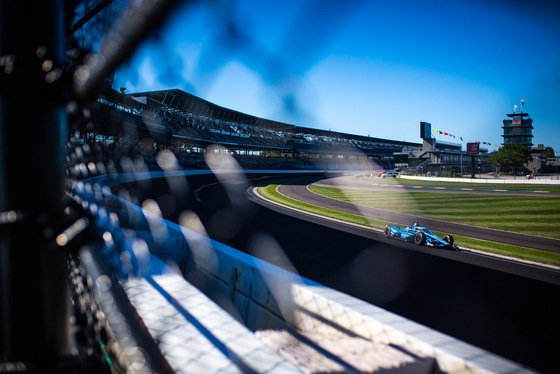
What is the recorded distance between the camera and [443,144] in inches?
4077

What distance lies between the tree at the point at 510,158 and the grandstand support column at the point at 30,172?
6739 centimetres

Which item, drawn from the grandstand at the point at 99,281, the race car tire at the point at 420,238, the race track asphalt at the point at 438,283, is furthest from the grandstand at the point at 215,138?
the grandstand at the point at 99,281

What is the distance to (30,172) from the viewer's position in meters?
0.95

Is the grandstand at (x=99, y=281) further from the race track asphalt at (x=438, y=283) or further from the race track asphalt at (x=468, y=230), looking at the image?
the race track asphalt at (x=468, y=230)

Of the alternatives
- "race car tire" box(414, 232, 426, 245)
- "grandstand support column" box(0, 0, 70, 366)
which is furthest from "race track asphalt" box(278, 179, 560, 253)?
"grandstand support column" box(0, 0, 70, 366)

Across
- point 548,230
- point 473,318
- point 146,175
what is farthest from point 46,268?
point 146,175

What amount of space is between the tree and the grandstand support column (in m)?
67.4

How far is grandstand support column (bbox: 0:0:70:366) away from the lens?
3.02ft

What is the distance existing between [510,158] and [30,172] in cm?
6894

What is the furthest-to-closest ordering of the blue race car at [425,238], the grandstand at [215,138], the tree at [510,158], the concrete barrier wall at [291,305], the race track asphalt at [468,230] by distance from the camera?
the tree at [510,158], the grandstand at [215,138], the race track asphalt at [468,230], the blue race car at [425,238], the concrete barrier wall at [291,305]

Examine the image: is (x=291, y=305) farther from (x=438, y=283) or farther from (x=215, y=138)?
(x=215, y=138)

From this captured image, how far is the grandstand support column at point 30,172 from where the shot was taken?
921 mm

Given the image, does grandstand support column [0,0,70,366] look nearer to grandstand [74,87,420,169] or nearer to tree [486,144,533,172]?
grandstand [74,87,420,169]

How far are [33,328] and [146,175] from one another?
29794 millimetres
